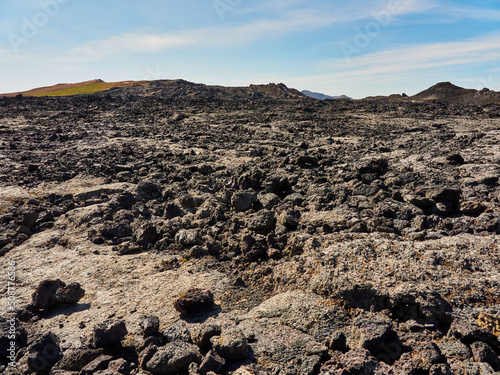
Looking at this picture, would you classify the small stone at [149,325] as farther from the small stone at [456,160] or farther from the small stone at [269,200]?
the small stone at [456,160]

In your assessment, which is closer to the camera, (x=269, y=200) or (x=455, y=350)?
(x=455, y=350)

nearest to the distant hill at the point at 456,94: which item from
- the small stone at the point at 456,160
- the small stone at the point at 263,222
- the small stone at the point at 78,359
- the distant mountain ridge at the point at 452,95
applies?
the distant mountain ridge at the point at 452,95

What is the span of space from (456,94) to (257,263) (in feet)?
131

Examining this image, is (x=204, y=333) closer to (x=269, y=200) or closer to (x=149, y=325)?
(x=149, y=325)

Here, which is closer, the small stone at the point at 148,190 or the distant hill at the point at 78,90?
the small stone at the point at 148,190

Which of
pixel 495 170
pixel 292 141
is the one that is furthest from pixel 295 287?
pixel 292 141

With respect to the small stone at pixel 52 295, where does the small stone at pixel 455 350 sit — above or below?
above

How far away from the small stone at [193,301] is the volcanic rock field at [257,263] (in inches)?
0.7

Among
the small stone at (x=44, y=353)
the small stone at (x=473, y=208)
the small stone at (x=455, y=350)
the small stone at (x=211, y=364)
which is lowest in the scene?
the small stone at (x=44, y=353)

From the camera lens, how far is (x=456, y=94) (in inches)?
1430

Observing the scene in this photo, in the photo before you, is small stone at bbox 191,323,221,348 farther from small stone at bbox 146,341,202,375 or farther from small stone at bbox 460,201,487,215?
small stone at bbox 460,201,487,215

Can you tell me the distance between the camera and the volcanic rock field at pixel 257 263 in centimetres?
354

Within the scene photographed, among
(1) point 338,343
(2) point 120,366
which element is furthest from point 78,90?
(1) point 338,343

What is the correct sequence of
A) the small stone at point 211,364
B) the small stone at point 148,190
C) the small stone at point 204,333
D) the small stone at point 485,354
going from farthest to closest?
the small stone at point 148,190 → the small stone at point 204,333 → the small stone at point 211,364 → the small stone at point 485,354
